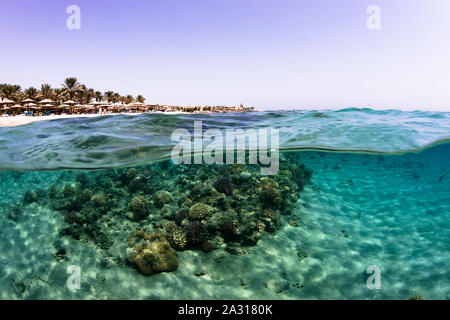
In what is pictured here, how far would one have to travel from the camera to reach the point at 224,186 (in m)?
11.1

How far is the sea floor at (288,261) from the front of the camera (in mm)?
6770

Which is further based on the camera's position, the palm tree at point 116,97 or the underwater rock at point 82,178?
the palm tree at point 116,97

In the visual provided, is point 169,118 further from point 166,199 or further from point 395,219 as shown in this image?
point 395,219

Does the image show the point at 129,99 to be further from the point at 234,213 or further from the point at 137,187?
the point at 234,213

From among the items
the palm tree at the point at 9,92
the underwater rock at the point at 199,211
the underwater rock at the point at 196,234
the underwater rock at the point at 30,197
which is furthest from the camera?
the palm tree at the point at 9,92

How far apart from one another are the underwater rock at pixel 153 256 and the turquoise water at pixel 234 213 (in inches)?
8.3

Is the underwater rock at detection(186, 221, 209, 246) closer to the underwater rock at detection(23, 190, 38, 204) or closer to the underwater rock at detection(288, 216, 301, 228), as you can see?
the underwater rock at detection(288, 216, 301, 228)

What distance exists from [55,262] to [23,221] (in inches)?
129

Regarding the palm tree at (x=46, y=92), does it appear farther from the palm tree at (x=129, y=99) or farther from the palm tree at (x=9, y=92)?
the palm tree at (x=129, y=99)

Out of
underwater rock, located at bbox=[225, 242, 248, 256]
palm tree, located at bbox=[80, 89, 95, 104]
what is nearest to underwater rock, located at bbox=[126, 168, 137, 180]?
underwater rock, located at bbox=[225, 242, 248, 256]

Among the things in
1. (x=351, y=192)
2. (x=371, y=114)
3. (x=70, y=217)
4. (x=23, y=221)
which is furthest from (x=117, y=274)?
(x=371, y=114)

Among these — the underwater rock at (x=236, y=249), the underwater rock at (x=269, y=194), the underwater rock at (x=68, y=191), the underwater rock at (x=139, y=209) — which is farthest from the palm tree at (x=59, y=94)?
the underwater rock at (x=236, y=249)

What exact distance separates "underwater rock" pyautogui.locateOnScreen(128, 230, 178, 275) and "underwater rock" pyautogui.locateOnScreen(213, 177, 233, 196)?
12.7 feet

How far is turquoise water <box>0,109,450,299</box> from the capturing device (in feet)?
23.2
